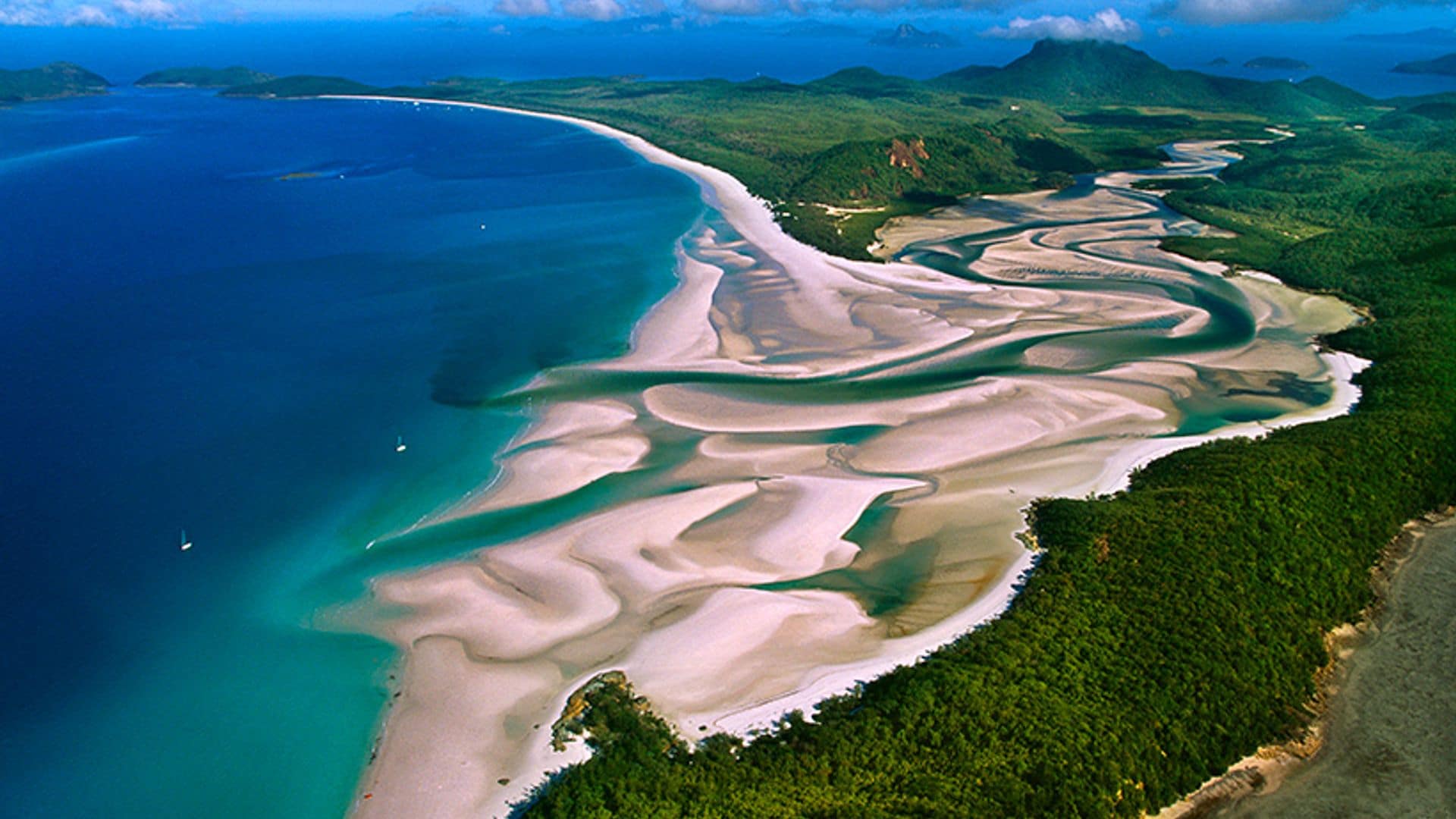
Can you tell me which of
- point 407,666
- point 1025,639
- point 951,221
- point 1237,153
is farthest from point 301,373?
point 1237,153

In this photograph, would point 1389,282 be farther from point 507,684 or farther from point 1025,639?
point 507,684

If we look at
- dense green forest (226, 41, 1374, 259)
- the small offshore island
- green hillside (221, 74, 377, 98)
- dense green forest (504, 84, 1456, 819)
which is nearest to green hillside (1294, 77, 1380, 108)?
dense green forest (226, 41, 1374, 259)

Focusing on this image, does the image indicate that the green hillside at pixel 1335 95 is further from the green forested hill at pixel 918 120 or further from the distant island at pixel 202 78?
the distant island at pixel 202 78

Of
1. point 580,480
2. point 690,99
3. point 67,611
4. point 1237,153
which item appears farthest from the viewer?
point 690,99

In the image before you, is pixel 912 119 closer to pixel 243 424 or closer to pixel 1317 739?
pixel 243 424

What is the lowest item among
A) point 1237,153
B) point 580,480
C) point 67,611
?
point 67,611

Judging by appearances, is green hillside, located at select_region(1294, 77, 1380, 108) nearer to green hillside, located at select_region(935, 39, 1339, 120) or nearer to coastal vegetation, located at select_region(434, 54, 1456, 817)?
green hillside, located at select_region(935, 39, 1339, 120)

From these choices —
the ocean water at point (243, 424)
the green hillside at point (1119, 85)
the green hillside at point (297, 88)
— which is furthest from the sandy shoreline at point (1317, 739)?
the green hillside at point (297, 88)
